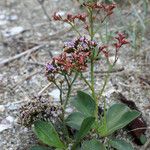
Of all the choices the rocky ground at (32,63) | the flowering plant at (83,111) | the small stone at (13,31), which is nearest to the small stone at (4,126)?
the rocky ground at (32,63)

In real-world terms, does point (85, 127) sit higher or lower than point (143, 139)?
higher

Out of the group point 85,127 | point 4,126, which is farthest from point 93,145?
point 4,126

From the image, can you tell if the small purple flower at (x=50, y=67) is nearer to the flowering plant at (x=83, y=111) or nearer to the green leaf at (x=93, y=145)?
the flowering plant at (x=83, y=111)

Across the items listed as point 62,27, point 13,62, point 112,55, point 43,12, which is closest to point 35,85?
point 13,62

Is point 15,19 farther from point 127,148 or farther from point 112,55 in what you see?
point 127,148

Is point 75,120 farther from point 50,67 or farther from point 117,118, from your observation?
point 50,67
